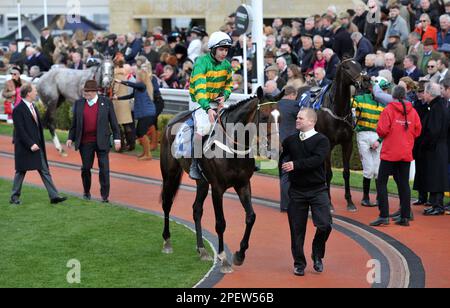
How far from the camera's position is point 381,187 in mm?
12570

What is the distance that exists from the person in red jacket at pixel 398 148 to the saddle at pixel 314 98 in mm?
1358

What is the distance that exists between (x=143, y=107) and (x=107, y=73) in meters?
1.30

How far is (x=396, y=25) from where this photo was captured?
19.3m

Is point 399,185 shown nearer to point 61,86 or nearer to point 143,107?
point 143,107

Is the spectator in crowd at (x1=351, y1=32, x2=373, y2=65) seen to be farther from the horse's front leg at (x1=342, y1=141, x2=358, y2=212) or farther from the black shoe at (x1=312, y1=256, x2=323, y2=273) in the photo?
the black shoe at (x1=312, y1=256, x2=323, y2=273)

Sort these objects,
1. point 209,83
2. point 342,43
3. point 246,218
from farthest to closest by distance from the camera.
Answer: point 342,43
point 209,83
point 246,218

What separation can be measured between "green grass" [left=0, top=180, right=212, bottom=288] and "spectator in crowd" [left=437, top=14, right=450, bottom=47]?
25.2ft

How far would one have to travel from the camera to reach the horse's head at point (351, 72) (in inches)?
525

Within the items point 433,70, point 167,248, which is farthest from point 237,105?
point 433,70

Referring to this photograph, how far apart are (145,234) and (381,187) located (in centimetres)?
319

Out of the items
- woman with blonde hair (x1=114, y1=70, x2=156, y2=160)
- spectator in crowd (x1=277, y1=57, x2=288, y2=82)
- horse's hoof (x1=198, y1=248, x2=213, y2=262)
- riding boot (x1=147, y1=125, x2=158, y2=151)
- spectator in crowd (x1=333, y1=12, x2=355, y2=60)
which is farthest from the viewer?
riding boot (x1=147, y1=125, x2=158, y2=151)

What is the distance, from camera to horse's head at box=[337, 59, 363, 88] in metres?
13.3

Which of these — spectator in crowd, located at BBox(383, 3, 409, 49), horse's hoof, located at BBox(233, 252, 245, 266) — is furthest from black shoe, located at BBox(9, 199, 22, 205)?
spectator in crowd, located at BBox(383, 3, 409, 49)
